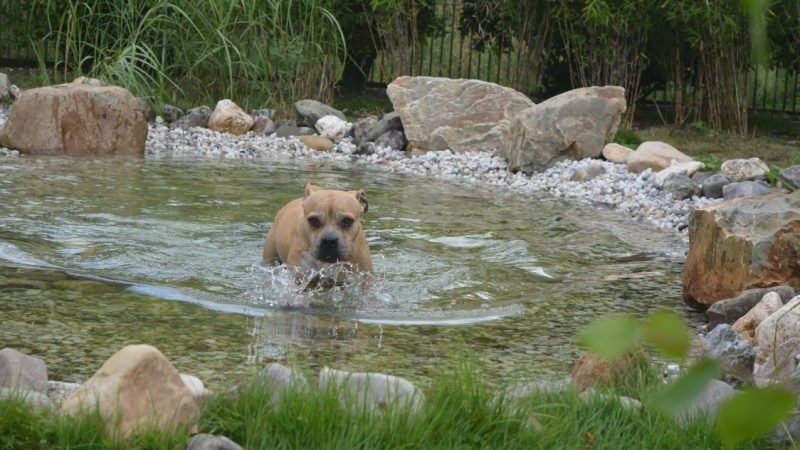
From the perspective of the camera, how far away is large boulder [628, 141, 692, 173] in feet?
37.1

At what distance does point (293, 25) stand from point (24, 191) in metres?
6.52

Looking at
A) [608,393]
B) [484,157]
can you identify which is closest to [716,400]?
[608,393]

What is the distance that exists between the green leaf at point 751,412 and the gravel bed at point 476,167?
8229 mm

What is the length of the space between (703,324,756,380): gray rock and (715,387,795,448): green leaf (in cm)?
331

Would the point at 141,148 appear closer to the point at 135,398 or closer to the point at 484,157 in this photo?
the point at 484,157

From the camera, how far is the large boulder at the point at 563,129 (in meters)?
11.8

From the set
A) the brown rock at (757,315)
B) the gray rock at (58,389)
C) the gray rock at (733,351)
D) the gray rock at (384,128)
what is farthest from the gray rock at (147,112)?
the gray rock at (733,351)

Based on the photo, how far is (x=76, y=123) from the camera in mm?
11711

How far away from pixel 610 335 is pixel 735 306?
4906 millimetres

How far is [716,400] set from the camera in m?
3.63

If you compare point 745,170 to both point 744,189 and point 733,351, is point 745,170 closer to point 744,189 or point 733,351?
point 744,189

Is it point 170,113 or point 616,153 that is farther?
point 170,113

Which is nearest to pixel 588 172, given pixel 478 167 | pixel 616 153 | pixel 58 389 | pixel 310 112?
pixel 616 153

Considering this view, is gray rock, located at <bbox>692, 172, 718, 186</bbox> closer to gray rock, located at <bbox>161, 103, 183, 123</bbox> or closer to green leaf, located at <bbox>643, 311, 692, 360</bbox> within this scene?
gray rock, located at <bbox>161, 103, 183, 123</bbox>
